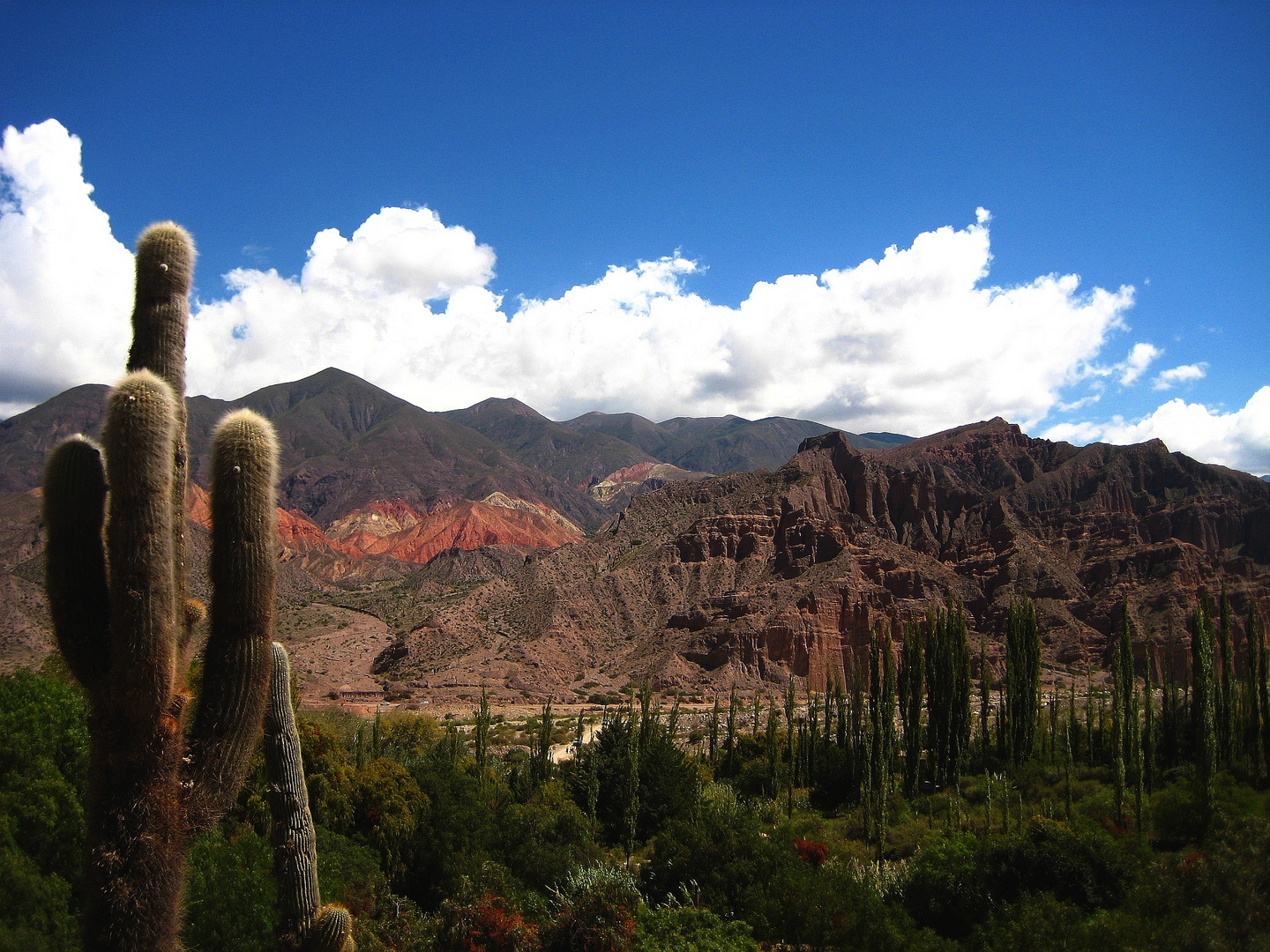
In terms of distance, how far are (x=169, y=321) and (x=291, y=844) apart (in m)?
4.57

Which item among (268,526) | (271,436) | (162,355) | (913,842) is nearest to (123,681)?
(268,526)

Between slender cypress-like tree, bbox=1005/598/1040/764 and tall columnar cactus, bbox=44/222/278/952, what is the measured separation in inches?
1406

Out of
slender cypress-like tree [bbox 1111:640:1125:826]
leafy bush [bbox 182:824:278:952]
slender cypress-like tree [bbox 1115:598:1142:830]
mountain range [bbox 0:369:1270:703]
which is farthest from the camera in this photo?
mountain range [bbox 0:369:1270:703]

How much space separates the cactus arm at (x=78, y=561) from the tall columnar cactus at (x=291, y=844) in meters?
1.38

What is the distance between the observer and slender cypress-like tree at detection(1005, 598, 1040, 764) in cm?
3528

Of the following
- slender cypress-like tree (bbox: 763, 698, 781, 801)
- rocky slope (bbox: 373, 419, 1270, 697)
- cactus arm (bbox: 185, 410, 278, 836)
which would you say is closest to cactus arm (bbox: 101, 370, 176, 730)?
cactus arm (bbox: 185, 410, 278, 836)

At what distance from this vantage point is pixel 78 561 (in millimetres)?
5672

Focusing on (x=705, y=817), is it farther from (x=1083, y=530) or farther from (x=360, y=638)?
(x=1083, y=530)

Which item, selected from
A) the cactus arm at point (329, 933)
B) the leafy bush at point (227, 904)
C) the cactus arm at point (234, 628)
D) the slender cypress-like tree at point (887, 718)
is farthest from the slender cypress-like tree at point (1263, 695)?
the cactus arm at point (234, 628)

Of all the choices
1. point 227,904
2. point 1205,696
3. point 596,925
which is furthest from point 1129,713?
point 227,904

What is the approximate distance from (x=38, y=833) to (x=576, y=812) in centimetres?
1558

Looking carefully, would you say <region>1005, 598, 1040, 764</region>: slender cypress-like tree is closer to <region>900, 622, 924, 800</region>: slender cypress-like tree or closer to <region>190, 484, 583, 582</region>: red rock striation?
<region>900, 622, 924, 800</region>: slender cypress-like tree

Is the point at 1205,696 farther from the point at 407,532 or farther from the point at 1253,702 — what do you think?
the point at 407,532

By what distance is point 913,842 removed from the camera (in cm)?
2650
